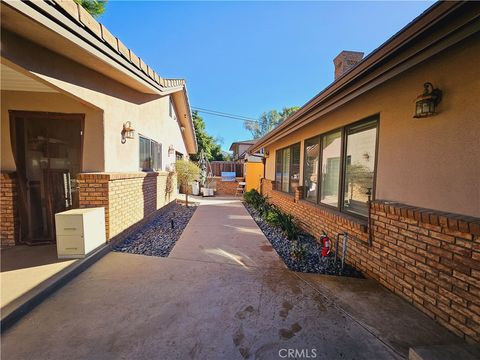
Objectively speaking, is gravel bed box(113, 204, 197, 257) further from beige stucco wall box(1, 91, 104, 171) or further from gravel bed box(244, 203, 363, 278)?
gravel bed box(244, 203, 363, 278)

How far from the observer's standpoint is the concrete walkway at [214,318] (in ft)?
6.07

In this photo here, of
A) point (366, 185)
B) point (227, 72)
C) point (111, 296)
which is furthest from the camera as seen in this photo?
point (227, 72)

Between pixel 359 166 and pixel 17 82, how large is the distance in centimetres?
596

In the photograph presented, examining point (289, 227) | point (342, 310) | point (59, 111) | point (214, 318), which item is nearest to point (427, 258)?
point (342, 310)

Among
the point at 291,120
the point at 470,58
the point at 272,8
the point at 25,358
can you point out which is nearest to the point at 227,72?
the point at 272,8

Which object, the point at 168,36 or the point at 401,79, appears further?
the point at 168,36

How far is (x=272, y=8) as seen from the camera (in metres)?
5.73

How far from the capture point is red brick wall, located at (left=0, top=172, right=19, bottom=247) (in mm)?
3916

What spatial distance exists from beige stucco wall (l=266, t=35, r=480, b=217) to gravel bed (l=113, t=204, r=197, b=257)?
158 inches

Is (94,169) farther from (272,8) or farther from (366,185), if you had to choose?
(272,8)

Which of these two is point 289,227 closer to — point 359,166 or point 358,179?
point 358,179

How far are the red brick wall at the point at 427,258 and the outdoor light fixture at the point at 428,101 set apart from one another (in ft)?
3.52

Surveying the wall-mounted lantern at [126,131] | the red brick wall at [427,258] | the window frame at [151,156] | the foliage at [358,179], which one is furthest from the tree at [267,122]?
the red brick wall at [427,258]

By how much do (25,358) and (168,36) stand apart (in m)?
10.5
